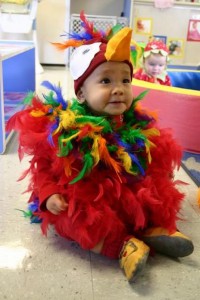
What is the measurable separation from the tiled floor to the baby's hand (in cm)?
10

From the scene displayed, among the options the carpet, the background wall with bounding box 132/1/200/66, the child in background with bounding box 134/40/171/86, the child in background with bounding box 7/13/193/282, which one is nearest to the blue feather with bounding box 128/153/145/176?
the child in background with bounding box 7/13/193/282

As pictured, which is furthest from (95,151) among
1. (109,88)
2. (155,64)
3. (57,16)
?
(57,16)

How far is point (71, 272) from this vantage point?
0.63 m

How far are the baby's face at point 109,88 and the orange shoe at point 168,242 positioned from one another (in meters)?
0.25

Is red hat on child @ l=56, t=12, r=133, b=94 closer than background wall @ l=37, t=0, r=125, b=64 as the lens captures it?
Yes

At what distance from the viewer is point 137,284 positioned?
23.8 inches

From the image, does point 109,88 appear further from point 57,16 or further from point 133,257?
point 57,16

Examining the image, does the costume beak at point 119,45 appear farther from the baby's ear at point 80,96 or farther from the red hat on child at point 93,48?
the baby's ear at point 80,96

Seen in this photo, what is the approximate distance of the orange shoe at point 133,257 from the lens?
1.90 feet

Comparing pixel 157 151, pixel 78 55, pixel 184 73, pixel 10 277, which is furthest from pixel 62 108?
pixel 184 73

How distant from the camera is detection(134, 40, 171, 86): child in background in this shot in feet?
5.31

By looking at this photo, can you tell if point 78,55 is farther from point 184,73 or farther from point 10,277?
point 184,73

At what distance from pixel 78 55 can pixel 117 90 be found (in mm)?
113

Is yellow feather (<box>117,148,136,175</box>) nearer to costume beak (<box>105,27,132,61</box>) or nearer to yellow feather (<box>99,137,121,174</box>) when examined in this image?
yellow feather (<box>99,137,121,174</box>)
